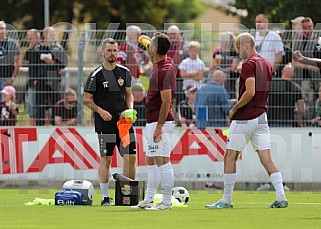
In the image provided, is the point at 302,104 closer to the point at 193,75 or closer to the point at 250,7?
the point at 193,75

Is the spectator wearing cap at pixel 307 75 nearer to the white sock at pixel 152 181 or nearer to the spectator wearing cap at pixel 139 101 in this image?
the spectator wearing cap at pixel 139 101

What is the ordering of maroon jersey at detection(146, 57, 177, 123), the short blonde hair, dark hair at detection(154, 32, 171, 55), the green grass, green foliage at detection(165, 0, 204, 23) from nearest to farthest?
the green grass < maroon jersey at detection(146, 57, 177, 123) < dark hair at detection(154, 32, 171, 55) < the short blonde hair < green foliage at detection(165, 0, 204, 23)

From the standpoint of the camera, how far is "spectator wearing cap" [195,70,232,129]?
22.8 meters

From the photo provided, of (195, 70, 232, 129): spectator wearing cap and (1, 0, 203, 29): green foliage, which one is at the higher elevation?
(1, 0, 203, 29): green foliage

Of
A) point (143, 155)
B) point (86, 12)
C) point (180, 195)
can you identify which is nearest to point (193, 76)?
point (143, 155)

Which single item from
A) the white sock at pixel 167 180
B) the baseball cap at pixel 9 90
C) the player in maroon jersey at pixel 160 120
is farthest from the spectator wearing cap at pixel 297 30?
the white sock at pixel 167 180

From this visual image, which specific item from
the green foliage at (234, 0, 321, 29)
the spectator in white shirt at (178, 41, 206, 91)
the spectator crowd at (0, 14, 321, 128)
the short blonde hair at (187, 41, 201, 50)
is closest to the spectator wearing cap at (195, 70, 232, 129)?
the spectator crowd at (0, 14, 321, 128)

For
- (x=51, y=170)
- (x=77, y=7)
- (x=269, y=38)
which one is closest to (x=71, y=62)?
(x=51, y=170)

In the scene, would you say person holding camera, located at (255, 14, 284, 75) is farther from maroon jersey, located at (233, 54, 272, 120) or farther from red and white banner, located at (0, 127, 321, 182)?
maroon jersey, located at (233, 54, 272, 120)

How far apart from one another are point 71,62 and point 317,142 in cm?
518

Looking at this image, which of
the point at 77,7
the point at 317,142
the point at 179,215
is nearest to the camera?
the point at 179,215

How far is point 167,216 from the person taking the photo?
15.2 m

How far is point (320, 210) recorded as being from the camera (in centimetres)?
1650

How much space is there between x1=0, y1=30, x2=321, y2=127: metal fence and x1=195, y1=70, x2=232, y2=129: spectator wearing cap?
0.08 meters
